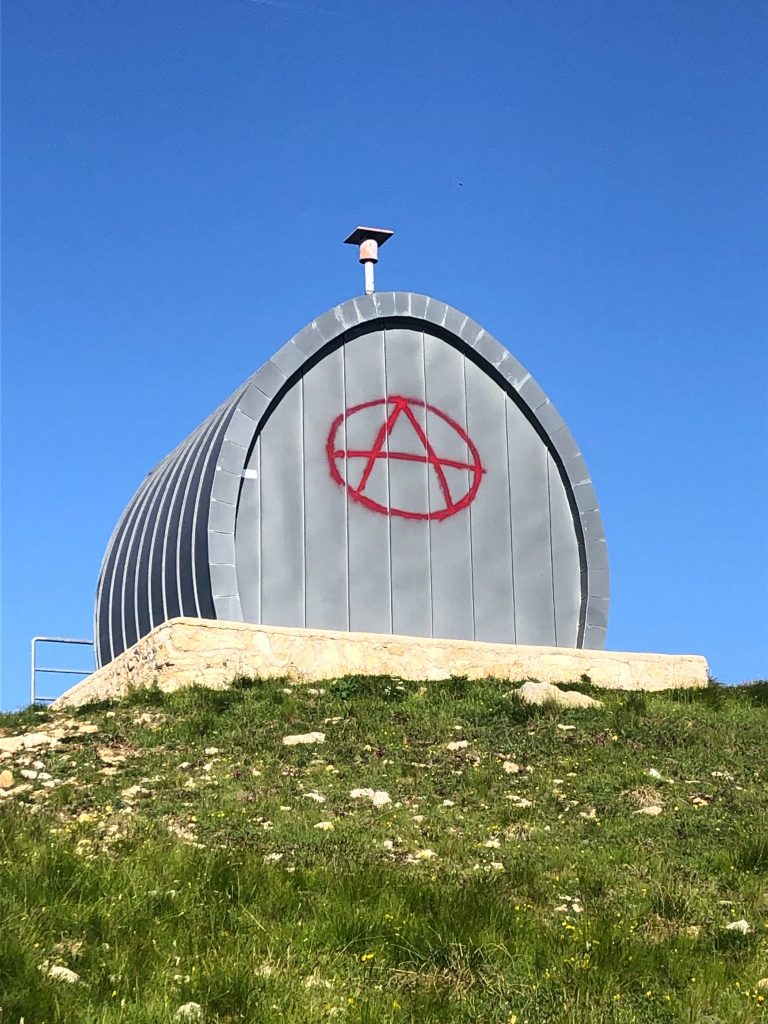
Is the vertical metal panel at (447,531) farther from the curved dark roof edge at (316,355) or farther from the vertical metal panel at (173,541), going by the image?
the vertical metal panel at (173,541)

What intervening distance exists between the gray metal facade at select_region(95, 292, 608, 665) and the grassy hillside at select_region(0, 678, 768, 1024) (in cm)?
301

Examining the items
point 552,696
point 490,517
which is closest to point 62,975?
point 552,696

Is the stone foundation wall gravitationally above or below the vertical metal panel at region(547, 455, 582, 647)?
below

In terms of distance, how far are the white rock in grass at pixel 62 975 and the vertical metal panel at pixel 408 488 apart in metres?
11.5

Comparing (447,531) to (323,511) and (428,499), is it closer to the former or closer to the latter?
(428,499)

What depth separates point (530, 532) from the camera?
62.1 ft

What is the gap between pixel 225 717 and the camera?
12961mm

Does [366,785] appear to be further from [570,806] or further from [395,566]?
[395,566]

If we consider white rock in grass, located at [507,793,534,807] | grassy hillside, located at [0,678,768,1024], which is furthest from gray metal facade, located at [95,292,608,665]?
white rock in grass, located at [507,793,534,807]

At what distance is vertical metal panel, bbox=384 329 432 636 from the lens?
17.8 metres

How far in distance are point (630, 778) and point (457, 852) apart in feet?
8.66

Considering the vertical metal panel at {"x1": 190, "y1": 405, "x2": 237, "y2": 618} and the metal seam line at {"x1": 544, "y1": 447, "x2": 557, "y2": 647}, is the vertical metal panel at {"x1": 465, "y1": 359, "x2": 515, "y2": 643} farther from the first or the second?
the vertical metal panel at {"x1": 190, "y1": 405, "x2": 237, "y2": 618}

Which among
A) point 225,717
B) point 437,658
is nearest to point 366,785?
point 225,717

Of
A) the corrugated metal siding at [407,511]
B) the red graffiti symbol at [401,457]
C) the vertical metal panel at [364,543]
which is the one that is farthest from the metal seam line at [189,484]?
the vertical metal panel at [364,543]
